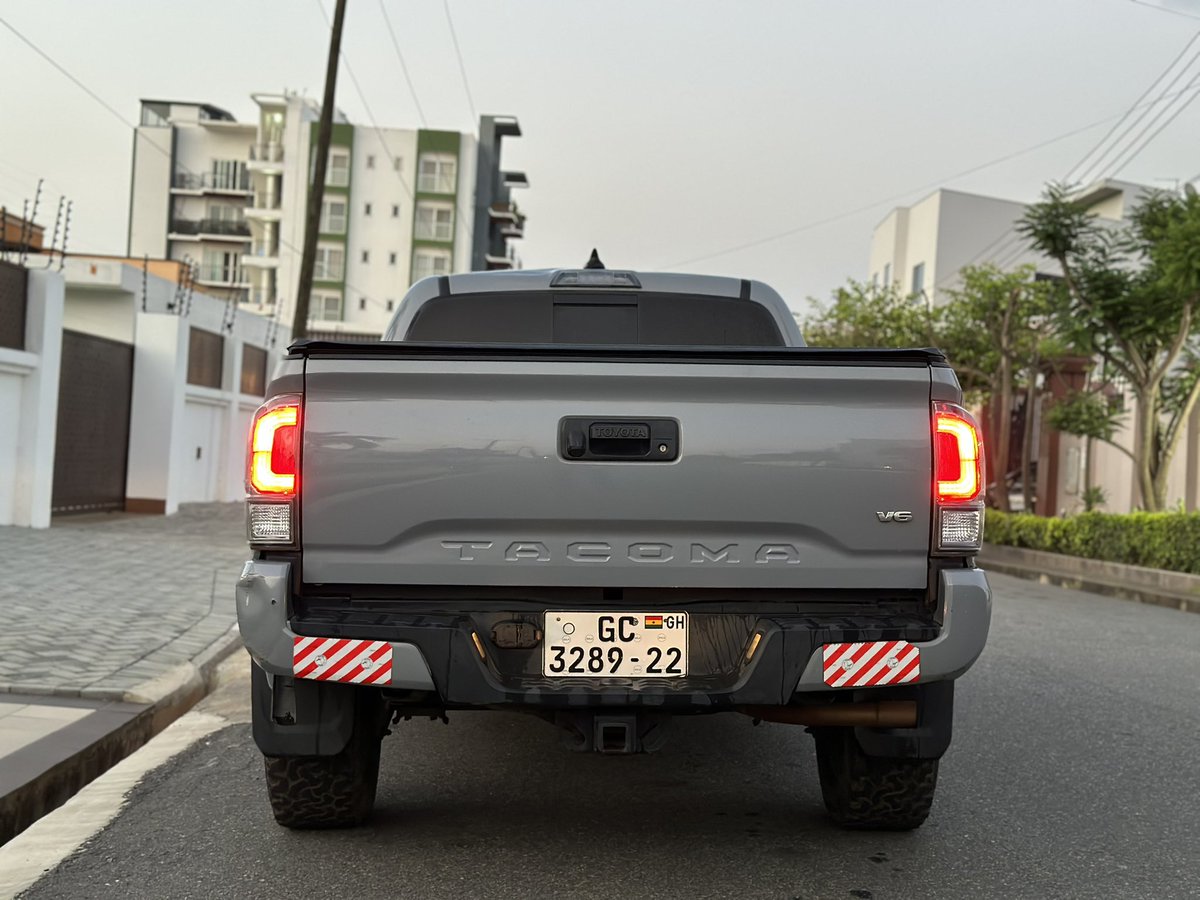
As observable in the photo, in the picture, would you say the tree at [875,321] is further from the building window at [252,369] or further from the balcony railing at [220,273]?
the balcony railing at [220,273]

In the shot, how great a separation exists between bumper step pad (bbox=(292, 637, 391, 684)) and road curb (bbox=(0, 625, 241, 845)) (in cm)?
148

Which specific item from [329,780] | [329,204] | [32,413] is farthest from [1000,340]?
[329,204]

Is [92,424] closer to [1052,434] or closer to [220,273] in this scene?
[1052,434]

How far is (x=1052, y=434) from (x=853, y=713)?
2772 cm

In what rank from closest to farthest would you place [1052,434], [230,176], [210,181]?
[1052,434]
[230,176]
[210,181]

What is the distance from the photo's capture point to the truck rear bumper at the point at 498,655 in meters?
3.71

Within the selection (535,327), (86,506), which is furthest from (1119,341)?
(535,327)

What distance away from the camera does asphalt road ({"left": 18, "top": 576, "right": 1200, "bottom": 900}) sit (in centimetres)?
394

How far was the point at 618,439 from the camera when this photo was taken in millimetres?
3783

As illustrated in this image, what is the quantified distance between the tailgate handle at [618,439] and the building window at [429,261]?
7141 cm

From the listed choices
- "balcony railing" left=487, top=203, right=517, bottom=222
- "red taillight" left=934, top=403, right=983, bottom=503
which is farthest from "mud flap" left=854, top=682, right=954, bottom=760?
"balcony railing" left=487, top=203, right=517, bottom=222

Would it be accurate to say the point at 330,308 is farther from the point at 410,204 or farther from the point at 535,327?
the point at 535,327

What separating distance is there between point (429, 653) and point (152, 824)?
4.89ft

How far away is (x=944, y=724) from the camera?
4105mm
